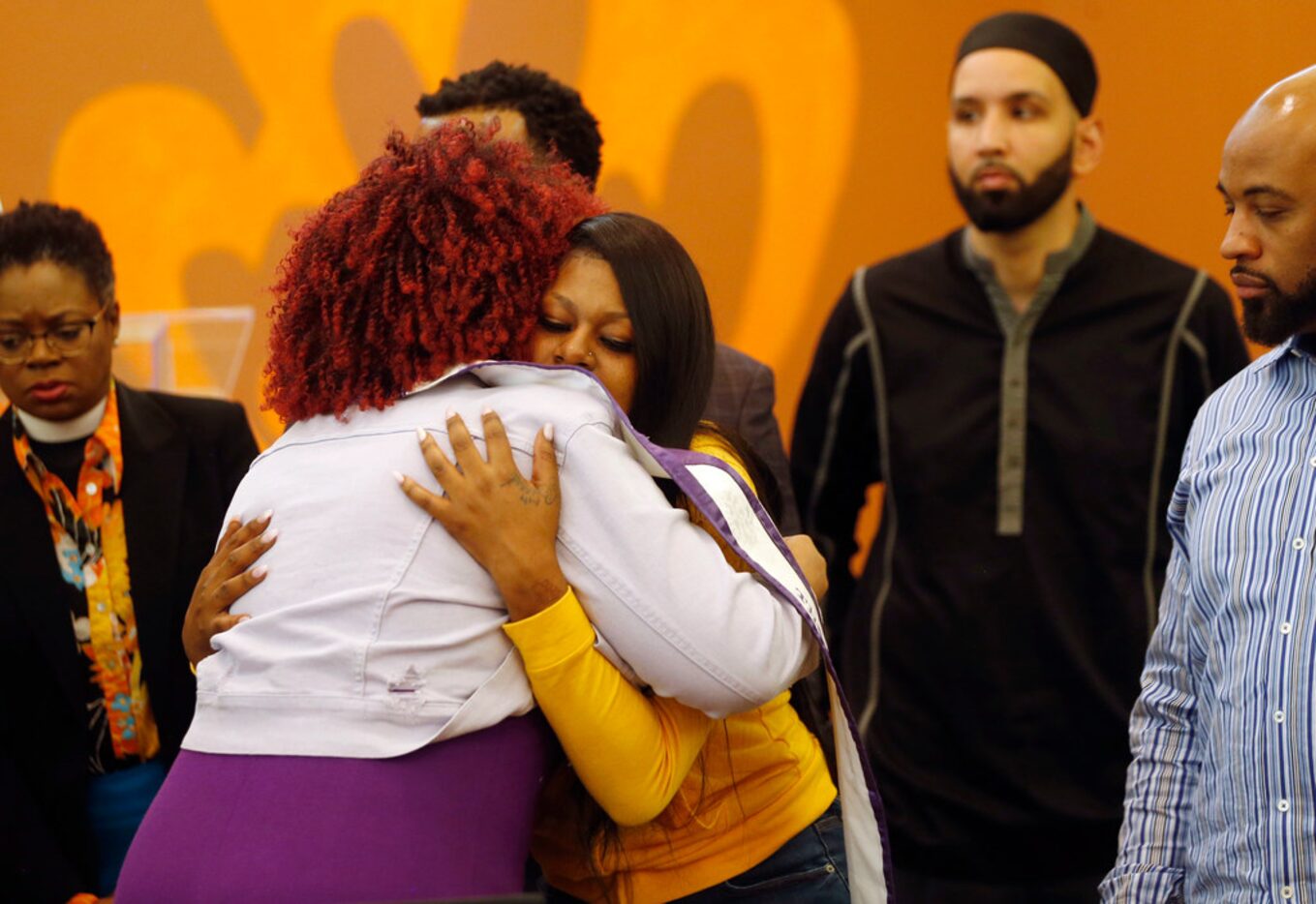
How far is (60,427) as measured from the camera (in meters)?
2.59

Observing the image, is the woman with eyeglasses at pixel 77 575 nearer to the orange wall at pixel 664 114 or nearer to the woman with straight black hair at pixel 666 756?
the orange wall at pixel 664 114

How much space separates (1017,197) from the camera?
3078 millimetres

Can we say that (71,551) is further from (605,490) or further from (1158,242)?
(1158,242)

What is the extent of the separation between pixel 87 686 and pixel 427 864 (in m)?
1.30

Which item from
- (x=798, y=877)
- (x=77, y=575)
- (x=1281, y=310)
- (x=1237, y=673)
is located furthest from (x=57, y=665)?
(x=1281, y=310)

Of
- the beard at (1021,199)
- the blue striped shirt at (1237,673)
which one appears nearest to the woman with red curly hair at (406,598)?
the blue striped shirt at (1237,673)

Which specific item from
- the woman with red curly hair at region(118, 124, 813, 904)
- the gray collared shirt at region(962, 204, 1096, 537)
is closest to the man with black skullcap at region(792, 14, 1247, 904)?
the gray collared shirt at region(962, 204, 1096, 537)

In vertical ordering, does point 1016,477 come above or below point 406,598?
below

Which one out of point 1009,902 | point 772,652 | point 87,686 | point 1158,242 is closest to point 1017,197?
point 1158,242

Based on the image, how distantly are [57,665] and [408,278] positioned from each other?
1.22m

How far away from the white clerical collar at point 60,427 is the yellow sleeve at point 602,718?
1395 mm

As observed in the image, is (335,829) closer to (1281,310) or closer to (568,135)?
(1281,310)

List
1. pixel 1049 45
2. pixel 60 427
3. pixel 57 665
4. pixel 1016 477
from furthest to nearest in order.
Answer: pixel 1049 45, pixel 1016 477, pixel 60 427, pixel 57 665

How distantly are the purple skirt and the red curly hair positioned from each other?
0.40 metres
